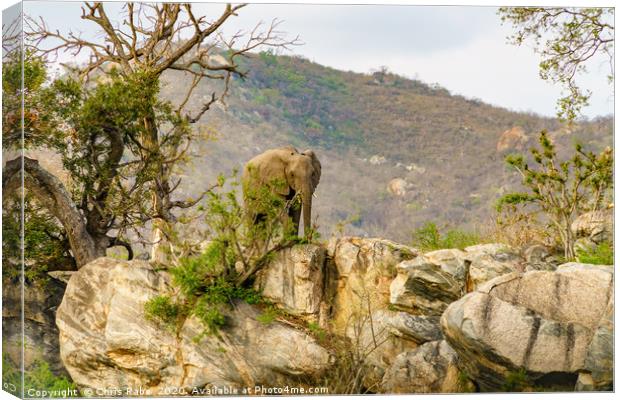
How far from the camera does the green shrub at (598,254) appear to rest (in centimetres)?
1219

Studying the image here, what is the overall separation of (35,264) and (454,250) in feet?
14.8

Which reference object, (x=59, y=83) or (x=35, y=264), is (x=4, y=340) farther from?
(x=59, y=83)

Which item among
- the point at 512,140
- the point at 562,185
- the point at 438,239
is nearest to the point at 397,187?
the point at 438,239

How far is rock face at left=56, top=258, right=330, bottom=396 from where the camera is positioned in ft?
38.7

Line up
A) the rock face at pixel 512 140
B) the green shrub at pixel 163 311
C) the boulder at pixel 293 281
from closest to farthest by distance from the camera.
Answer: the green shrub at pixel 163 311
the boulder at pixel 293 281
the rock face at pixel 512 140

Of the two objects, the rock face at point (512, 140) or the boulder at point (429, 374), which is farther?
the rock face at point (512, 140)

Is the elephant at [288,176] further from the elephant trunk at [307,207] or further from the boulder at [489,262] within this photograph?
the boulder at [489,262]

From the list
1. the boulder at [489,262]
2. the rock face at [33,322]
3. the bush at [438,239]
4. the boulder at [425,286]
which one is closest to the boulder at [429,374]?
the boulder at [425,286]

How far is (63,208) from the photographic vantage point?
12.4m

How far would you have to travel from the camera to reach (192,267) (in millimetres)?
11930

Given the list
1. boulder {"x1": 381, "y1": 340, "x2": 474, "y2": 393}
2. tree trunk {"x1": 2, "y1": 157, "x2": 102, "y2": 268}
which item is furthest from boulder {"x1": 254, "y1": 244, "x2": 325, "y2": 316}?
tree trunk {"x1": 2, "y1": 157, "x2": 102, "y2": 268}

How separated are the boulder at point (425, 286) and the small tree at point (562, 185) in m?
1.44

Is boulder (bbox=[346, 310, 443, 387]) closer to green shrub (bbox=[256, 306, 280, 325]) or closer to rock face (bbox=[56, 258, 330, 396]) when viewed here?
rock face (bbox=[56, 258, 330, 396])

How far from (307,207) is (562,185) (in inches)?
117
